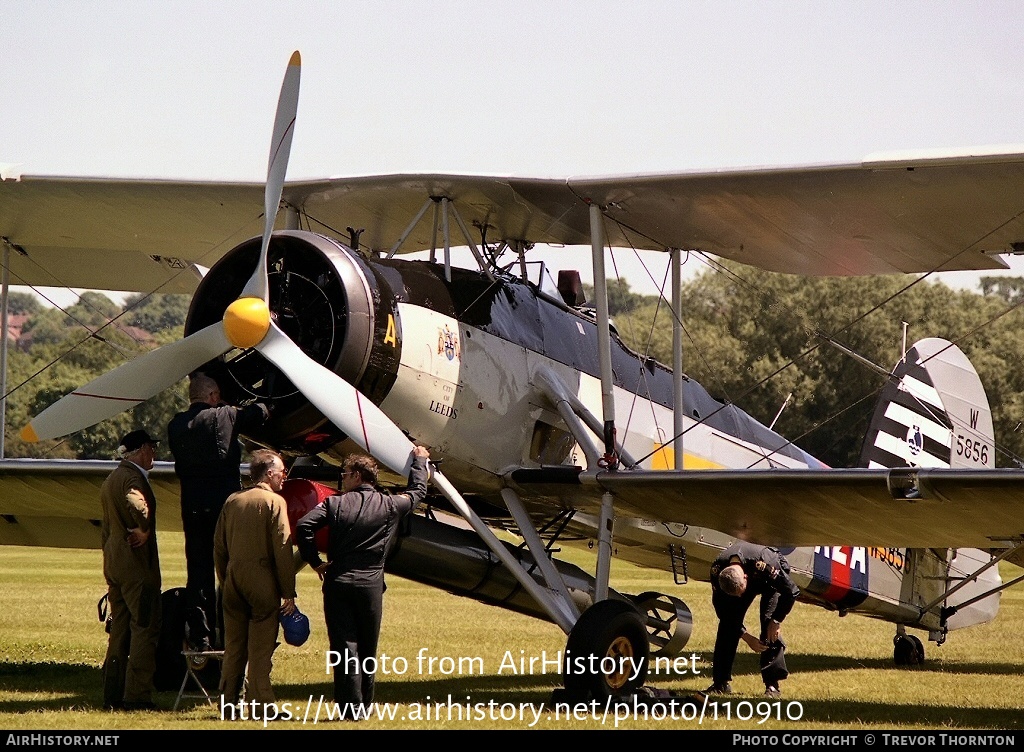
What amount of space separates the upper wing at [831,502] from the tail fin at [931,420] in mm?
3819

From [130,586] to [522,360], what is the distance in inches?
132

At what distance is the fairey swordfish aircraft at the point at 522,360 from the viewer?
895 cm

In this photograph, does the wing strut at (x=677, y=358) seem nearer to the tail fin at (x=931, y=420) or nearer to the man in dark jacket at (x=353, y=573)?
the man in dark jacket at (x=353, y=573)

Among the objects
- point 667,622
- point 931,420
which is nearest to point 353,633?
point 667,622

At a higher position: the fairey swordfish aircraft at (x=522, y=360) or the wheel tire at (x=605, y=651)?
the fairey swordfish aircraft at (x=522, y=360)

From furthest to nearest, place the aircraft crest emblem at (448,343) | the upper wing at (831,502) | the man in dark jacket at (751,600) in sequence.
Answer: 1. the man in dark jacket at (751,600)
2. the aircraft crest emblem at (448,343)
3. the upper wing at (831,502)

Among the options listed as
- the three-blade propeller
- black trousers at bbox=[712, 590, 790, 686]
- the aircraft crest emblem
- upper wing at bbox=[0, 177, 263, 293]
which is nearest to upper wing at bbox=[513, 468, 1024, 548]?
black trousers at bbox=[712, 590, 790, 686]

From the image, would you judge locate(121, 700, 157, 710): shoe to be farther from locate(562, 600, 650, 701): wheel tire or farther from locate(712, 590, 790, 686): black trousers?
locate(712, 590, 790, 686): black trousers

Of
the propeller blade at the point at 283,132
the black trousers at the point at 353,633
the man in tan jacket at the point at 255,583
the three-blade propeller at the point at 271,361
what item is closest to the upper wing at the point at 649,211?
the propeller blade at the point at 283,132

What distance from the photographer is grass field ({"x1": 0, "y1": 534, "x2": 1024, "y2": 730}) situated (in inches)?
330

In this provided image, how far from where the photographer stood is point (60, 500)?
12266mm

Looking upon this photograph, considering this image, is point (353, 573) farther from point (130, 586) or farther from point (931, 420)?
point (931, 420)

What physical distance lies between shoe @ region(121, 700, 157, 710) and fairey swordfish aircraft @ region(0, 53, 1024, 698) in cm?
153

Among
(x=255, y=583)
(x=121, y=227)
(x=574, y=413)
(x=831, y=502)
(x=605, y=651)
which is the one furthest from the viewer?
(x=121, y=227)
